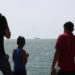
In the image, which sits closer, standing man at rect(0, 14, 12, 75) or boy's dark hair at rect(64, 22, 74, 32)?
standing man at rect(0, 14, 12, 75)

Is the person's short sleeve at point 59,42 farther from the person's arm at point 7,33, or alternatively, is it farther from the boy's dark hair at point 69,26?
the person's arm at point 7,33

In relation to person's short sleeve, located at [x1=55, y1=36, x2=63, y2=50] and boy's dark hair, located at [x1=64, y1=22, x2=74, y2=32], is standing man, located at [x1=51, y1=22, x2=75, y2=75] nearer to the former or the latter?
person's short sleeve, located at [x1=55, y1=36, x2=63, y2=50]

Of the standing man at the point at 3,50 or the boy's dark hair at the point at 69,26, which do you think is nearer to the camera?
the standing man at the point at 3,50

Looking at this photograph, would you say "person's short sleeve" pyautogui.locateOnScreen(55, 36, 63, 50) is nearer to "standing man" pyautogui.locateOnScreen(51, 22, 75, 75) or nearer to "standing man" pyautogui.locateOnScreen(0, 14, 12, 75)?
"standing man" pyautogui.locateOnScreen(51, 22, 75, 75)

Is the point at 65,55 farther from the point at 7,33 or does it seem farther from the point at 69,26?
the point at 7,33

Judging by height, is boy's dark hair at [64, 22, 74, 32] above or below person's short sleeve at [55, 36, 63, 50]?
above

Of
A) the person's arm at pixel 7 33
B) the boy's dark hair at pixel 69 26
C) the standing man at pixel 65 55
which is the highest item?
the boy's dark hair at pixel 69 26

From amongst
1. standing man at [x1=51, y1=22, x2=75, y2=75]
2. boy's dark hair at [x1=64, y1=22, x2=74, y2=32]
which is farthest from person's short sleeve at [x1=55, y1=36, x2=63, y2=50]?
boy's dark hair at [x1=64, y1=22, x2=74, y2=32]

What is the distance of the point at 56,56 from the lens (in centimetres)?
530

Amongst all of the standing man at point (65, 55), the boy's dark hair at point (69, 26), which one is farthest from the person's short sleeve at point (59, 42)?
the boy's dark hair at point (69, 26)

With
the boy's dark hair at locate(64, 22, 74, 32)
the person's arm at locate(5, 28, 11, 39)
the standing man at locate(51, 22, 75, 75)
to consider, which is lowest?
the standing man at locate(51, 22, 75, 75)

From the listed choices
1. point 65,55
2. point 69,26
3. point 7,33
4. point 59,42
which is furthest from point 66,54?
point 7,33

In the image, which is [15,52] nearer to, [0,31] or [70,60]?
[0,31]

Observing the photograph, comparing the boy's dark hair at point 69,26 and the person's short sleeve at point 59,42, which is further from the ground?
the boy's dark hair at point 69,26
